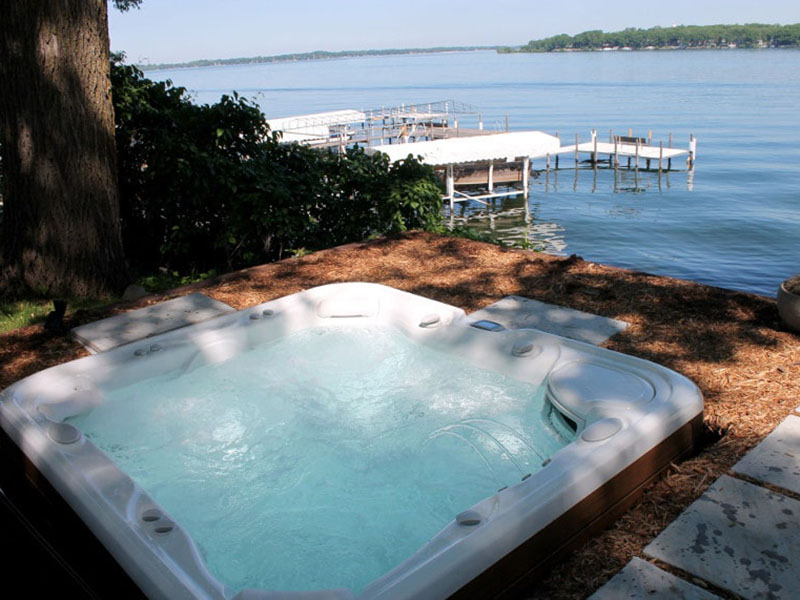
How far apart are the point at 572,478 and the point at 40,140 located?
4.40 m

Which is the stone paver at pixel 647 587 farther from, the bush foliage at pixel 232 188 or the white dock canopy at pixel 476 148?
the white dock canopy at pixel 476 148

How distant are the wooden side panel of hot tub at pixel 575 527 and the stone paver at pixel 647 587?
0.64 feet

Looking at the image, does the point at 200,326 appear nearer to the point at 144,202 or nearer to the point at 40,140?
the point at 40,140

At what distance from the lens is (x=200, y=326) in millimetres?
3920

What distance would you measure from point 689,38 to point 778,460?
4309 inches

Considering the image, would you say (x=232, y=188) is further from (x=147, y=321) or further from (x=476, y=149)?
(x=476, y=149)

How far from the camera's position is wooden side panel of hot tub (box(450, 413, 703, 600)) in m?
2.04

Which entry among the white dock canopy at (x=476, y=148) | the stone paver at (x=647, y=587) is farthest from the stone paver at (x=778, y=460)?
the white dock canopy at (x=476, y=148)

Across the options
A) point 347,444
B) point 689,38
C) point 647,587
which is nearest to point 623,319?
point 347,444

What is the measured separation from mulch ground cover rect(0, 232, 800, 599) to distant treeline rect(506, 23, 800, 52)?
9740cm

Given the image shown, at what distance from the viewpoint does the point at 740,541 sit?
222 cm

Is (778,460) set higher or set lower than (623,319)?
lower

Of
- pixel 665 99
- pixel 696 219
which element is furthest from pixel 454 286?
pixel 665 99

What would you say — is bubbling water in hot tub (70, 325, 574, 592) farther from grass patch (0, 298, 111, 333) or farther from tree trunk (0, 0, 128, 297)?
tree trunk (0, 0, 128, 297)
